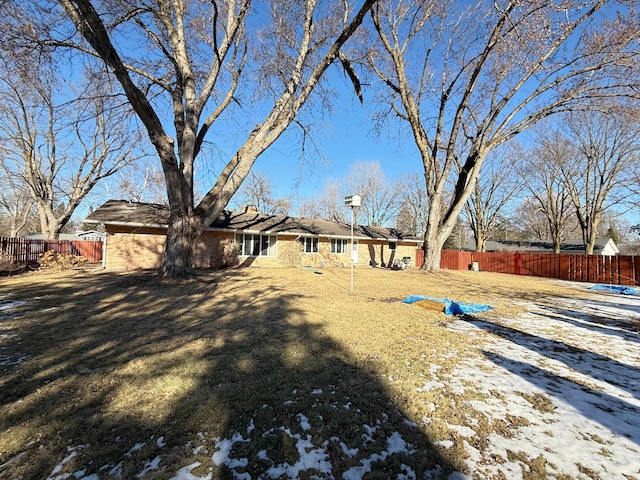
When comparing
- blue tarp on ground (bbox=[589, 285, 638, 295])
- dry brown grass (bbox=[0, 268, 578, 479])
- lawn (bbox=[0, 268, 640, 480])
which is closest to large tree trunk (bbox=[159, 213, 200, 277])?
dry brown grass (bbox=[0, 268, 578, 479])

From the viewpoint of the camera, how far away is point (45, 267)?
1283 centimetres

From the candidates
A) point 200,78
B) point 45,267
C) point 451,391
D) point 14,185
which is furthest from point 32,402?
point 14,185

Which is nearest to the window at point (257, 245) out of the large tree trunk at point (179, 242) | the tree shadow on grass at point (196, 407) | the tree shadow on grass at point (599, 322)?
the large tree trunk at point (179, 242)

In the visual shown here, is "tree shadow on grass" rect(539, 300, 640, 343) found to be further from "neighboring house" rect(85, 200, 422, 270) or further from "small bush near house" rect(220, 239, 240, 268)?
"neighboring house" rect(85, 200, 422, 270)

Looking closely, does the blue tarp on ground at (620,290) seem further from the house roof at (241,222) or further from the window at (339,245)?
the window at (339,245)

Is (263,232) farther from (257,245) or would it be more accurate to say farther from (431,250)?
(431,250)

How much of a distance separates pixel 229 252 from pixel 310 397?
1333 centimetres

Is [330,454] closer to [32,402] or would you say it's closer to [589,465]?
[589,465]

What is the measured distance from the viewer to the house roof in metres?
13.7

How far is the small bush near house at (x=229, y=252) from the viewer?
15281mm

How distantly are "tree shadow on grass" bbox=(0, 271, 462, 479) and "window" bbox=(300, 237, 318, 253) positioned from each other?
545 inches

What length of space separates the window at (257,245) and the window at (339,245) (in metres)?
4.46

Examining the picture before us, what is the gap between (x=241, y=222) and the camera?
1730cm

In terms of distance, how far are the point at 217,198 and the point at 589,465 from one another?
370 inches
